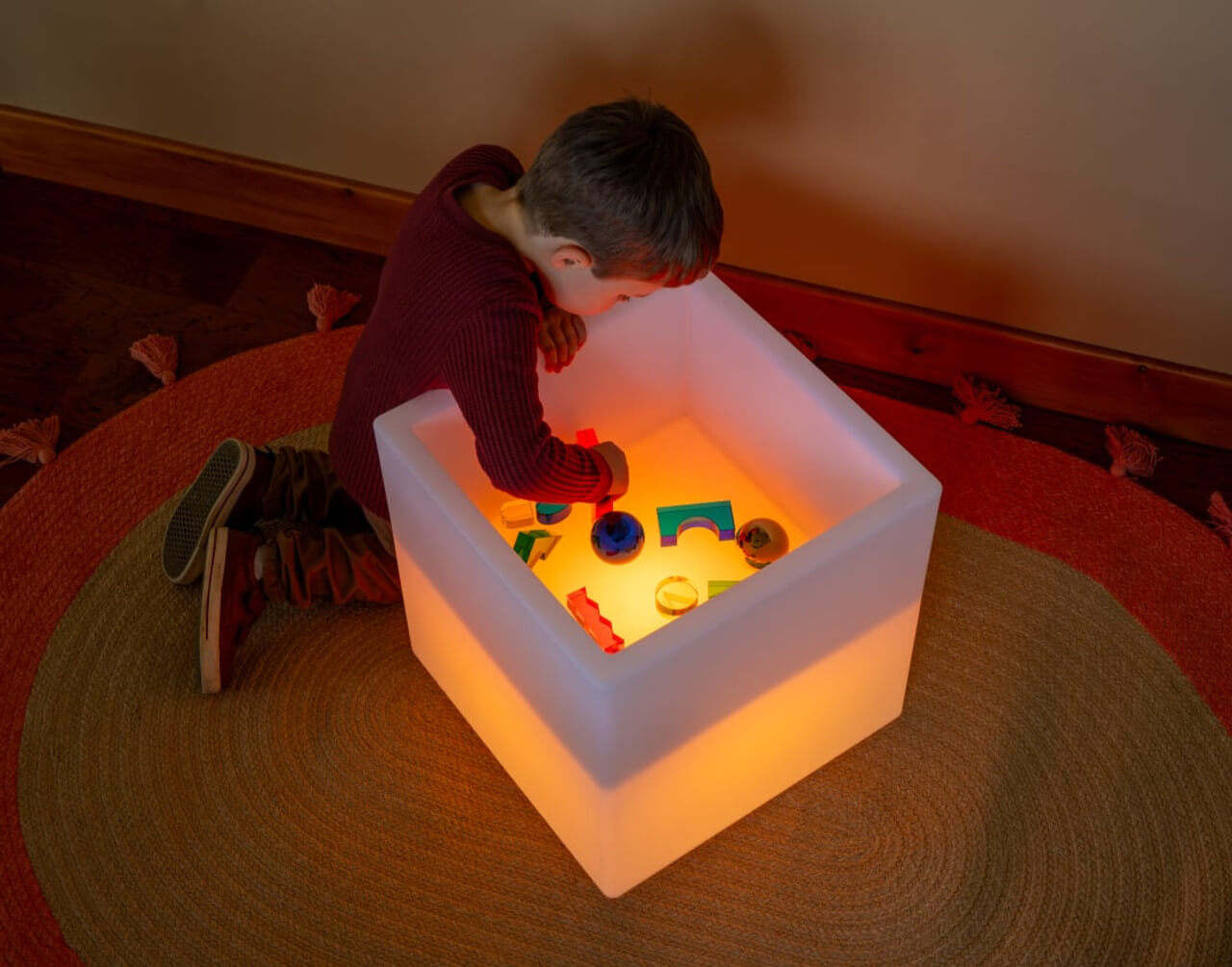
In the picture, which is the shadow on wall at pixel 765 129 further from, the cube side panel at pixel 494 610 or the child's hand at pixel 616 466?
the cube side panel at pixel 494 610

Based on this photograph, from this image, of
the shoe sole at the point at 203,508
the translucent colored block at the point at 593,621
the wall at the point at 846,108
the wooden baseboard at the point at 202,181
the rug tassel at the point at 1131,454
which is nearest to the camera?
the translucent colored block at the point at 593,621

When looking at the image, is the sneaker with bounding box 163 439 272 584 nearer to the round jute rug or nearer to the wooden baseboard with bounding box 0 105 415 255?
the round jute rug

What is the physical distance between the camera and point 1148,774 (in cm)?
148

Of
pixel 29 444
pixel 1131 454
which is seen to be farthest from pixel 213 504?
pixel 1131 454

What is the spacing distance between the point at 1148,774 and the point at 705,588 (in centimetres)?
52

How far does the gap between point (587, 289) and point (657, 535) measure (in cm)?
28

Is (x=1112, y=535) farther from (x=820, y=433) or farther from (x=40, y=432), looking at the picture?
(x=40, y=432)

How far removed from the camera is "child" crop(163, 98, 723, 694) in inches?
47.9

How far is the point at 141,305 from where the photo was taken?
199cm

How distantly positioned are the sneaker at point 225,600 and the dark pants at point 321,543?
2 centimetres

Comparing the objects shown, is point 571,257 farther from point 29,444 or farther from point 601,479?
point 29,444

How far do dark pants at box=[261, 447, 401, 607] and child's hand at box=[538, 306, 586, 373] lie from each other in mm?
329

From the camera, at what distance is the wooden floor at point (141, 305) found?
182 cm

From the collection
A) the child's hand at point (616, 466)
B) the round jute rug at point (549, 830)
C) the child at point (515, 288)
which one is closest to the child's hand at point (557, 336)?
the child at point (515, 288)
